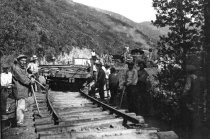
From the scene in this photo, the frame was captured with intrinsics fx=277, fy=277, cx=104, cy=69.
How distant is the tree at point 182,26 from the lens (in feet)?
28.0

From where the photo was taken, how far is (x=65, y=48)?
32031mm

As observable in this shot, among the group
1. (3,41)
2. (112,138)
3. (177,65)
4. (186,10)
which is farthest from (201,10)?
(3,41)

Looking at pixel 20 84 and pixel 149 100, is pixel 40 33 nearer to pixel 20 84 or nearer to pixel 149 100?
pixel 149 100

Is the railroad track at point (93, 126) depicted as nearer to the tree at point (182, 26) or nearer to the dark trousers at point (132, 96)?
the dark trousers at point (132, 96)

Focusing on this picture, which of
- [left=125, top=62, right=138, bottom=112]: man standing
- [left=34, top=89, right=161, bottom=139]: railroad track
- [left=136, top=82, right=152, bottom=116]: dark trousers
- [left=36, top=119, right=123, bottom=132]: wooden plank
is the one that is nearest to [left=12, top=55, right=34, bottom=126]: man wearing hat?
[left=34, top=89, right=161, bottom=139]: railroad track

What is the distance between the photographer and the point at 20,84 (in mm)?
7094

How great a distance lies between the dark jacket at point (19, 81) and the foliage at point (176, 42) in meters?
4.44

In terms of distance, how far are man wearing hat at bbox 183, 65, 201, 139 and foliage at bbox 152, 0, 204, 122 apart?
812 millimetres

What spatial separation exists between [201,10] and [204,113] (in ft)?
10.5

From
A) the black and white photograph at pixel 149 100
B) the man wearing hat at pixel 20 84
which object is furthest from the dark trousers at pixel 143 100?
the man wearing hat at pixel 20 84

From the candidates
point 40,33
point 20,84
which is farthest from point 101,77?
point 40,33

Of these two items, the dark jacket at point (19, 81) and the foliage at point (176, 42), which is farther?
the foliage at point (176, 42)

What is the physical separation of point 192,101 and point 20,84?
448cm

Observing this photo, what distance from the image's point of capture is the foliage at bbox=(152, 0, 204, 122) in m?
8.55
